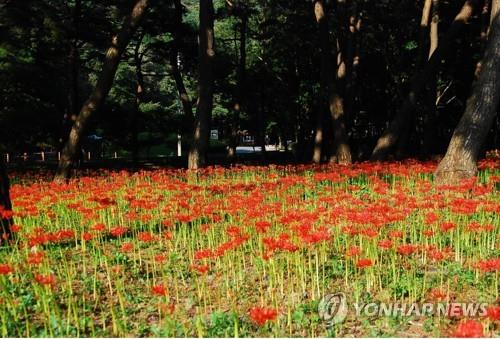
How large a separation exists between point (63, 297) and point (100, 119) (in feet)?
91.0

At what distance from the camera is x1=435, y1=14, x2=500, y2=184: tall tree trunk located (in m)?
11.3

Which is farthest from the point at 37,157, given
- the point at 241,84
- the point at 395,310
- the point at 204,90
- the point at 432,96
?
the point at 395,310

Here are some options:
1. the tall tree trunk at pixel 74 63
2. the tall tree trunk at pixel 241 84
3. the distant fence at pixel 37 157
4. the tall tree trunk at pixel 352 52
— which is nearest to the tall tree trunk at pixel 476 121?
the tall tree trunk at pixel 352 52

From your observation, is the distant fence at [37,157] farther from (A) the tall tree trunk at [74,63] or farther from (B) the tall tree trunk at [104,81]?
(B) the tall tree trunk at [104,81]

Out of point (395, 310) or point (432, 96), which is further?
point (432, 96)

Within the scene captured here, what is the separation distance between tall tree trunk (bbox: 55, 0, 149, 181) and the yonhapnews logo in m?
10.7

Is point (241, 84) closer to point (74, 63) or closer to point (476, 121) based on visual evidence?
point (74, 63)

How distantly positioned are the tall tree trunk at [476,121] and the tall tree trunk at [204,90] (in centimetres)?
834

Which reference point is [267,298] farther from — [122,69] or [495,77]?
[122,69]

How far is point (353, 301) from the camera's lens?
4.86 metres

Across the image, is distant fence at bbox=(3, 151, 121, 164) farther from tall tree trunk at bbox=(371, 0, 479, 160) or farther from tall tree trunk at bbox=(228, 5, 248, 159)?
tall tree trunk at bbox=(371, 0, 479, 160)

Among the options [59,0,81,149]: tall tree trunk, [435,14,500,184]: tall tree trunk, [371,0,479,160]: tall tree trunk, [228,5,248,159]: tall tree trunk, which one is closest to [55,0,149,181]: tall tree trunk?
[435,14,500,184]: tall tree trunk

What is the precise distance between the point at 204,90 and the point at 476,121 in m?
9.07

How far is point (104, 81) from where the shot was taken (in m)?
13.6
